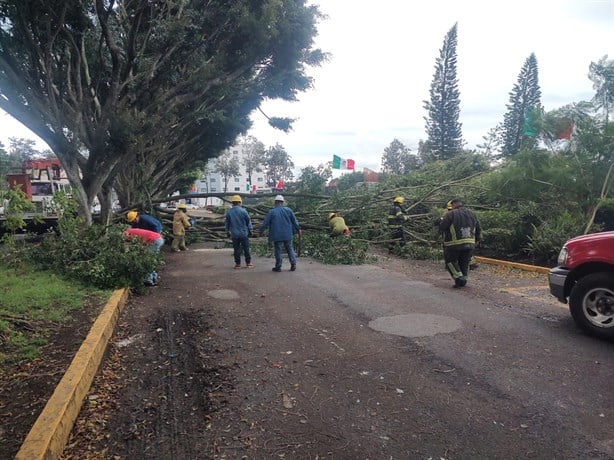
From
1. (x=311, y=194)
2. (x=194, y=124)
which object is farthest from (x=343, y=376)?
(x=194, y=124)

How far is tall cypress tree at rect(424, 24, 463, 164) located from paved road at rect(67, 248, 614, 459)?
4043 centimetres

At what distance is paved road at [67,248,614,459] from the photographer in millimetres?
2904

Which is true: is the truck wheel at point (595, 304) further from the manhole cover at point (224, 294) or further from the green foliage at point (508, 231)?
the green foliage at point (508, 231)

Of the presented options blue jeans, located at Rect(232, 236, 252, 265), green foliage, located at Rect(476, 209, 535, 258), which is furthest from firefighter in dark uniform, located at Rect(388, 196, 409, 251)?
blue jeans, located at Rect(232, 236, 252, 265)

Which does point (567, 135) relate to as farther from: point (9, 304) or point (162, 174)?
point (162, 174)

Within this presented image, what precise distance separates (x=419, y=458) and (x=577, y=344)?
9.59 feet

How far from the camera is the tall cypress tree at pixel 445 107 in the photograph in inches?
1725

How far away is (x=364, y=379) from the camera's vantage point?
3.86 metres

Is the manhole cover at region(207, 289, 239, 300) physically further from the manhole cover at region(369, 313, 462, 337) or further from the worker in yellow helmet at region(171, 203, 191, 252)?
the worker in yellow helmet at region(171, 203, 191, 252)

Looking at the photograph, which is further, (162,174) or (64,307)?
(162,174)

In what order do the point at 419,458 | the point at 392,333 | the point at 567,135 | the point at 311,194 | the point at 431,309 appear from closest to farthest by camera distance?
the point at 419,458 < the point at 392,333 < the point at 431,309 < the point at 567,135 < the point at 311,194

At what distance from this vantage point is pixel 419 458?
2.72m

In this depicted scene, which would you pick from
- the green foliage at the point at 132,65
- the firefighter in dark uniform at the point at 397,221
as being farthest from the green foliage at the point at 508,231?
the green foliage at the point at 132,65

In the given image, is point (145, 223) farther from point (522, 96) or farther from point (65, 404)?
point (522, 96)
